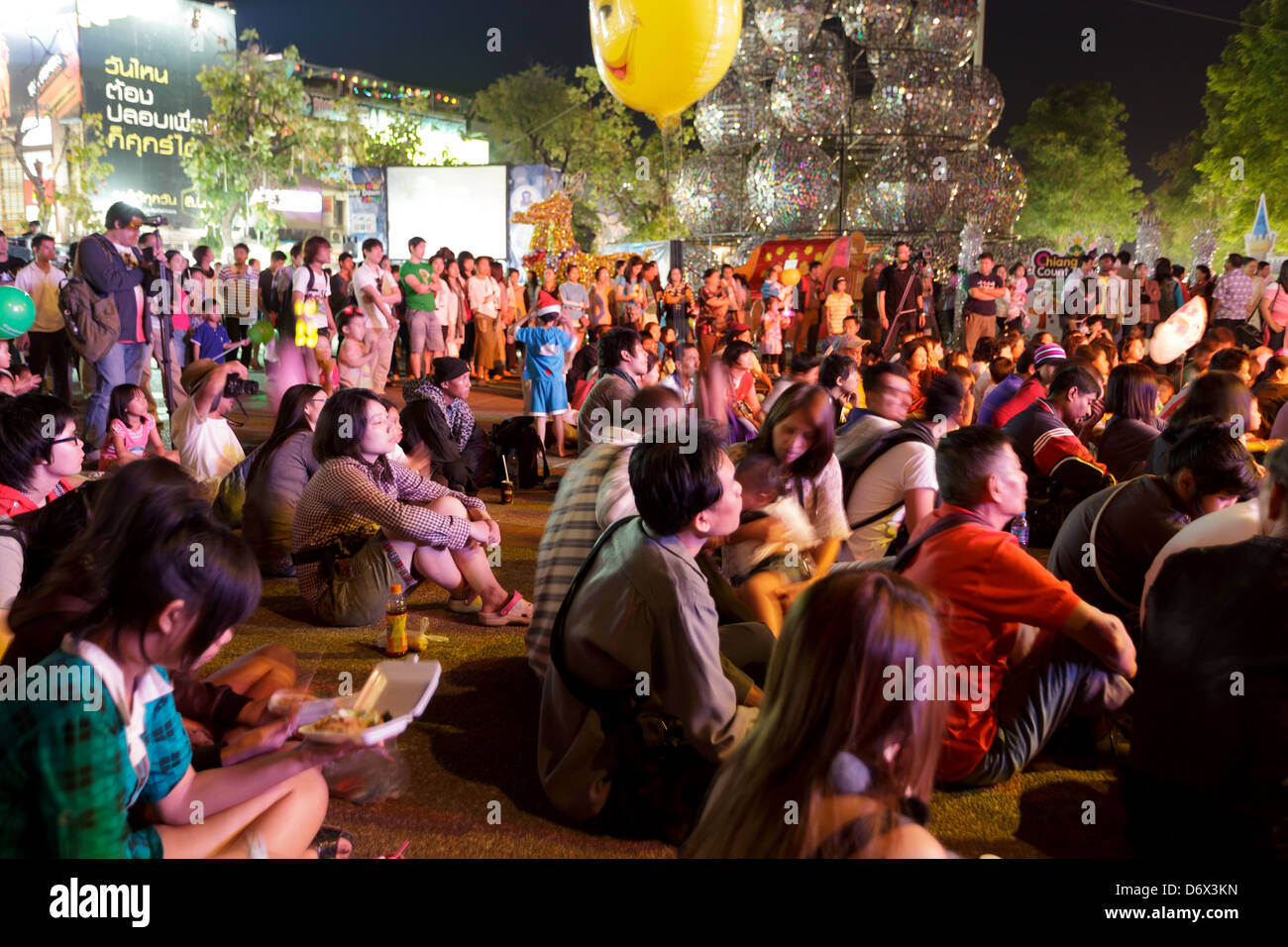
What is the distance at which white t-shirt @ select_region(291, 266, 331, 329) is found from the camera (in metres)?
9.62

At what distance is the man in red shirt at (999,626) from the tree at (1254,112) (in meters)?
25.5

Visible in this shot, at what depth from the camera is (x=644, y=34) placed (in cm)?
621

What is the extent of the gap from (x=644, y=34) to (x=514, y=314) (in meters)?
10.2

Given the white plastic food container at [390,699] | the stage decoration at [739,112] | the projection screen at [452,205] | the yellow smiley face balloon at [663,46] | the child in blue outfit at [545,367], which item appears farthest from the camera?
the projection screen at [452,205]

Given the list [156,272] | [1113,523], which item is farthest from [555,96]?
[1113,523]

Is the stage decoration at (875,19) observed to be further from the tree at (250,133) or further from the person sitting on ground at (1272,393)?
the tree at (250,133)

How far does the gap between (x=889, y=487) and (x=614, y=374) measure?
92.2 inches

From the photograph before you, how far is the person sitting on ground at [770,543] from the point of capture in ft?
13.3

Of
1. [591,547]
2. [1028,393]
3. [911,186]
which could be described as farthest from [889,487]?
[911,186]

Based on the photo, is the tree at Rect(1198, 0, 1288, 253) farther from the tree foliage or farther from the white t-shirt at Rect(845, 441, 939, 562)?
the white t-shirt at Rect(845, 441, 939, 562)

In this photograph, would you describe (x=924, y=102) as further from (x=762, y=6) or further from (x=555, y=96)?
(x=555, y=96)

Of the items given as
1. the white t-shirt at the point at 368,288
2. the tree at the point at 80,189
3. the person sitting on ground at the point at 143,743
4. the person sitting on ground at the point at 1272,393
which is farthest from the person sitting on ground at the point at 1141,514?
the tree at the point at 80,189

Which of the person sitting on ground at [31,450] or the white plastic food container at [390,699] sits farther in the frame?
the person sitting on ground at [31,450]

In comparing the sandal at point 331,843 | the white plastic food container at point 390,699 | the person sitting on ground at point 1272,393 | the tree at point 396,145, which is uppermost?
the tree at point 396,145
